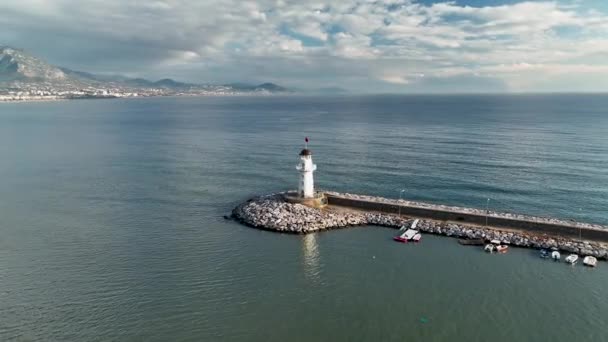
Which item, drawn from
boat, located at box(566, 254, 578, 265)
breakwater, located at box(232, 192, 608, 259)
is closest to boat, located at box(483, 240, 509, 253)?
breakwater, located at box(232, 192, 608, 259)

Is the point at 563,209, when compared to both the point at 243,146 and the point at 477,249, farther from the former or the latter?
the point at 243,146

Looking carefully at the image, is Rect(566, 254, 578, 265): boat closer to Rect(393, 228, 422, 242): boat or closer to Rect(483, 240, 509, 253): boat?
Rect(483, 240, 509, 253): boat

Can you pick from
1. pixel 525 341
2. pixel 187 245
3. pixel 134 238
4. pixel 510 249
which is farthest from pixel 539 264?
pixel 134 238

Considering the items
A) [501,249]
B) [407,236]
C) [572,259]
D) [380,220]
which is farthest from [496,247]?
[380,220]

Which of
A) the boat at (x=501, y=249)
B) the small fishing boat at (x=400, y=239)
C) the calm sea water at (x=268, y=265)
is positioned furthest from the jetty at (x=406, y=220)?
the small fishing boat at (x=400, y=239)

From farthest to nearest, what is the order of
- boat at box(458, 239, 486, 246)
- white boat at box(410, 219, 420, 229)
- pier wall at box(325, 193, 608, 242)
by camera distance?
white boat at box(410, 219, 420, 229) → boat at box(458, 239, 486, 246) → pier wall at box(325, 193, 608, 242)
